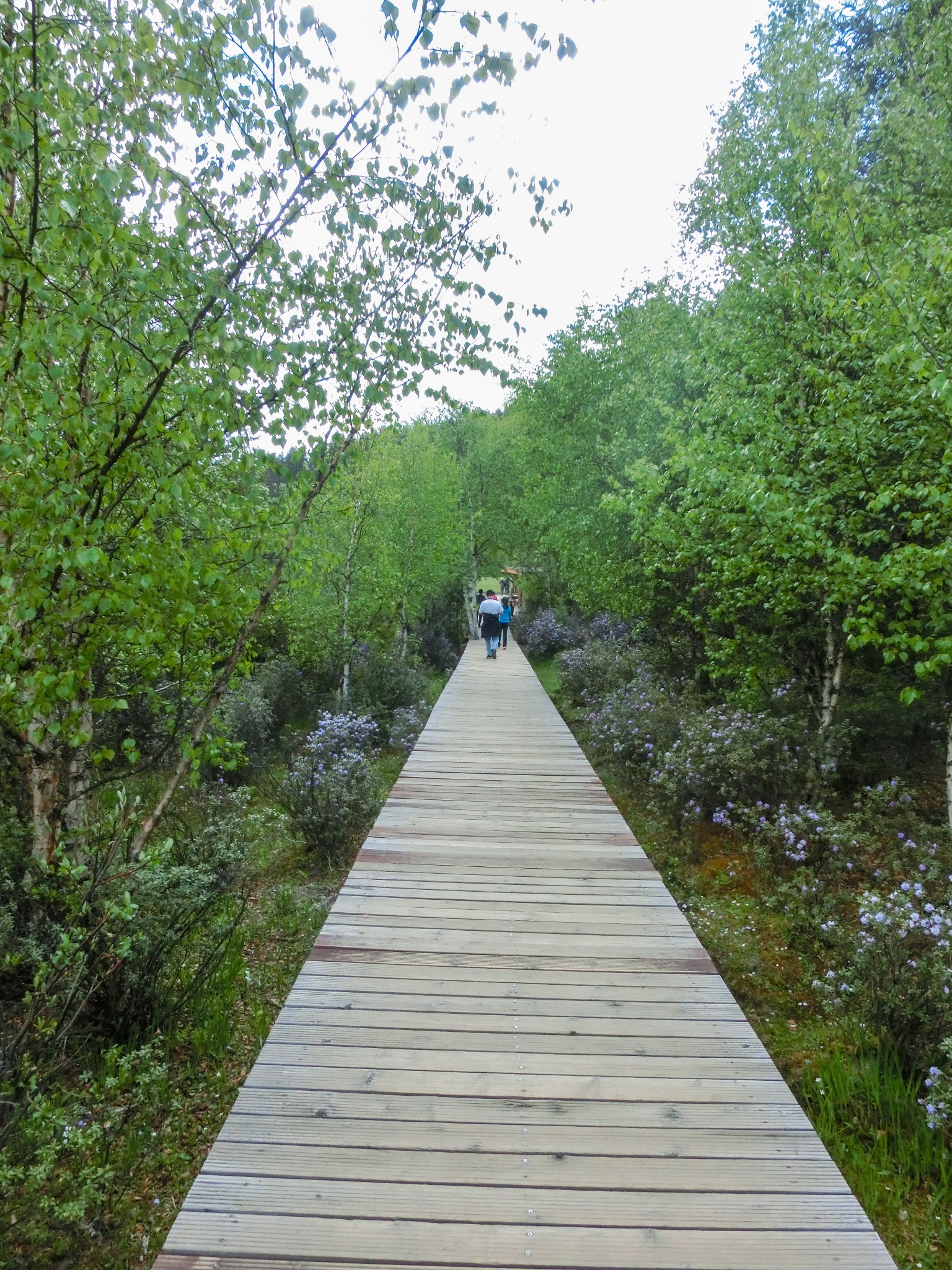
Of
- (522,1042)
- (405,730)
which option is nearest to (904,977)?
(522,1042)

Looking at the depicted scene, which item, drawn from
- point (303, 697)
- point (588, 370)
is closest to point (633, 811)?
point (303, 697)

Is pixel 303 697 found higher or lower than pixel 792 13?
lower

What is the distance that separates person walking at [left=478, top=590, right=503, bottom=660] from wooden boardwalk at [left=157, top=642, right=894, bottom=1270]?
14.5m

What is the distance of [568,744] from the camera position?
9203 mm

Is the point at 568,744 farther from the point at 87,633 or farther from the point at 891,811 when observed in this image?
the point at 87,633

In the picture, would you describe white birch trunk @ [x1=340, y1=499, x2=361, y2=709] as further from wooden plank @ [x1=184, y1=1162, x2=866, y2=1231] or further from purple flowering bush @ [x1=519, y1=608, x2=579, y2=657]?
A: wooden plank @ [x1=184, y1=1162, x2=866, y2=1231]

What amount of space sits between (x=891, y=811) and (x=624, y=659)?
24.0ft

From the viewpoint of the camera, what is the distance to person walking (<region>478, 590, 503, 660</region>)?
1908 centimetres

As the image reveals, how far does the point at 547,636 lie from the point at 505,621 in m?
4.27

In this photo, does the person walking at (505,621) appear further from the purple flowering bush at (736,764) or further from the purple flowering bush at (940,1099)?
the purple flowering bush at (940,1099)

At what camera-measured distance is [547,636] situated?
85.1 ft

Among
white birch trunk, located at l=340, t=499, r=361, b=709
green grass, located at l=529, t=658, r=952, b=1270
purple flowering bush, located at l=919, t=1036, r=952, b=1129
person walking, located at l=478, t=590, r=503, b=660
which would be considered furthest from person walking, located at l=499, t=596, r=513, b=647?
purple flowering bush, located at l=919, t=1036, r=952, b=1129

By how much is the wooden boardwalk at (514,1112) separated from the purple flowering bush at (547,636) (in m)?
20.2

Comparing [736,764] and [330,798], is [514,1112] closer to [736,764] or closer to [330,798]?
[736,764]
